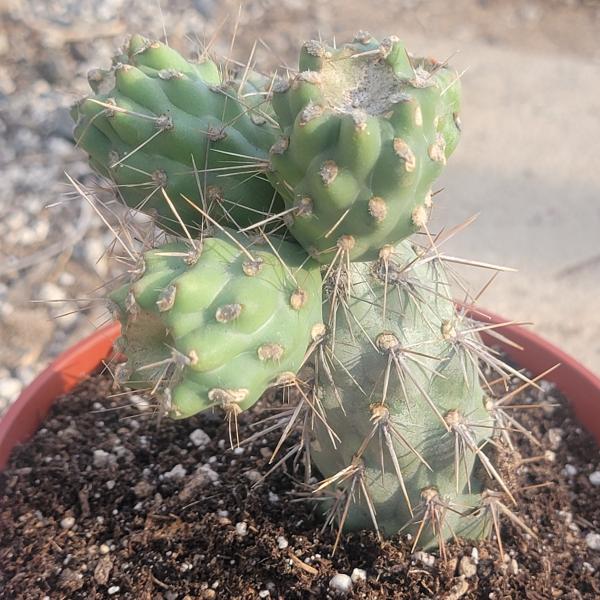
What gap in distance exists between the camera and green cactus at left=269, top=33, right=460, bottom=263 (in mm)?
789

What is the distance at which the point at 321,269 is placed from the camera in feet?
3.29

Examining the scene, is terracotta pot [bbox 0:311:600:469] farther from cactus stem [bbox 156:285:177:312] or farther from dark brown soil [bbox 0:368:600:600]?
cactus stem [bbox 156:285:177:312]

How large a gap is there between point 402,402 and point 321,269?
0.80 feet

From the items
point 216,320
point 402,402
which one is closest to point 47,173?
point 402,402

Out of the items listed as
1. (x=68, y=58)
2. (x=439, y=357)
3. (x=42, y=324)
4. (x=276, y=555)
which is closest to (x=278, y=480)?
(x=276, y=555)

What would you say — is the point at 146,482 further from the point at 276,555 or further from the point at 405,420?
the point at 405,420

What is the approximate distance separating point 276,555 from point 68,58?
10.4ft

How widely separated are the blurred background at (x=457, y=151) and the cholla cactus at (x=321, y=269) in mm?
931

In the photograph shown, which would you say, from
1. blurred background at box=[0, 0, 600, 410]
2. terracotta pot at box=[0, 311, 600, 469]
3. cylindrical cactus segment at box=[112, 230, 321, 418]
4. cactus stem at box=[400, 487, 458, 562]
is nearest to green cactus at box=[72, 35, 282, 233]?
cylindrical cactus segment at box=[112, 230, 321, 418]

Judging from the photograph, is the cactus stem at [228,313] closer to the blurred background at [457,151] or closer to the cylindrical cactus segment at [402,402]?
the cylindrical cactus segment at [402,402]

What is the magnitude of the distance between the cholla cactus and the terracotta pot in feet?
1.30

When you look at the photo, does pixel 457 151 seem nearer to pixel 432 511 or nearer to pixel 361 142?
pixel 432 511

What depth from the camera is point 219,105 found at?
3.28 ft

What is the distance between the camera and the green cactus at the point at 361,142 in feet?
2.59
